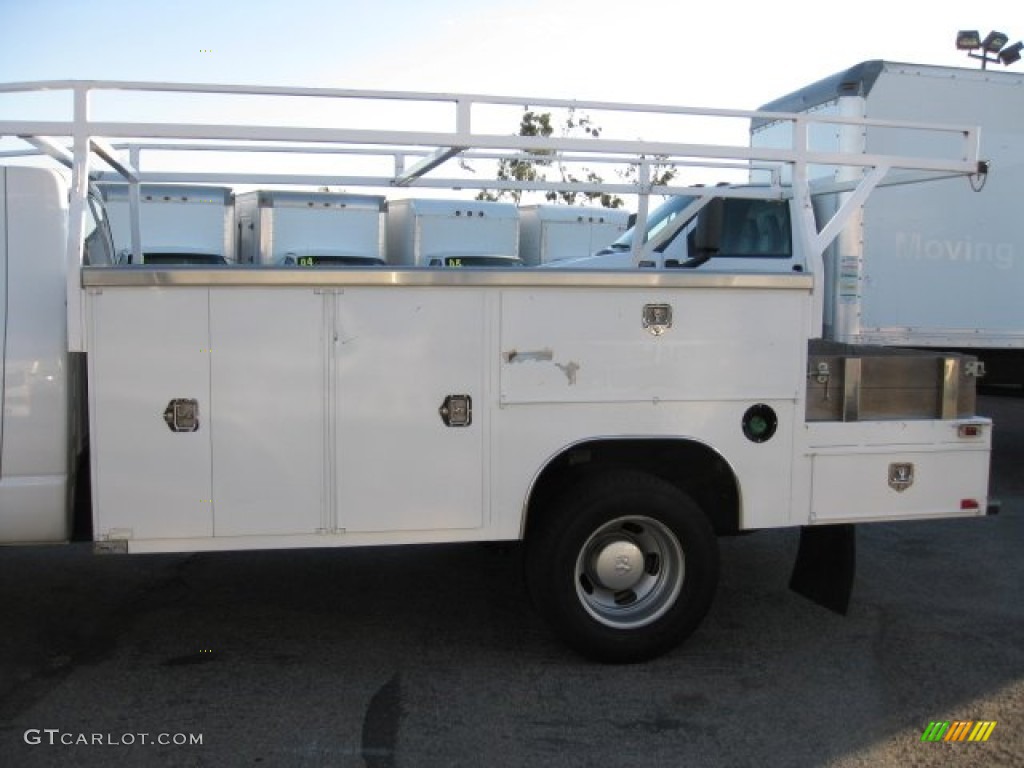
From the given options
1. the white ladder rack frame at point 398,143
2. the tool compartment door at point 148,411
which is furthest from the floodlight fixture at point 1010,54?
the tool compartment door at point 148,411

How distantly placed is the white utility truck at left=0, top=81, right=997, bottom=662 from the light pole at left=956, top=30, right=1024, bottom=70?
6132mm

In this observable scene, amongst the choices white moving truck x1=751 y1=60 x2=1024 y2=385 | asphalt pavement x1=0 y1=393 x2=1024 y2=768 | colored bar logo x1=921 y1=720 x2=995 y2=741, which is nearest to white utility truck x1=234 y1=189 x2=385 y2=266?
white moving truck x1=751 y1=60 x2=1024 y2=385

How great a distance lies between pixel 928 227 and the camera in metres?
8.45

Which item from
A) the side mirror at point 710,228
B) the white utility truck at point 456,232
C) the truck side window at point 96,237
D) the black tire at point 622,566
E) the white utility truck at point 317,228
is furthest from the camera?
the white utility truck at point 456,232

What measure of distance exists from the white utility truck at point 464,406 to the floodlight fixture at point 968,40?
6.17 metres

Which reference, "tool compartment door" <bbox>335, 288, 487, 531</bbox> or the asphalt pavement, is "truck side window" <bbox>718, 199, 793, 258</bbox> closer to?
the asphalt pavement

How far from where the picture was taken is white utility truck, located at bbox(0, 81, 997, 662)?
402cm

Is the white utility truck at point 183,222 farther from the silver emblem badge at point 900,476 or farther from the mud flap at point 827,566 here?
the silver emblem badge at point 900,476

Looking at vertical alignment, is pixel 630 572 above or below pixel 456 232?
below

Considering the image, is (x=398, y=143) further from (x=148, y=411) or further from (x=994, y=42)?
(x=994, y=42)

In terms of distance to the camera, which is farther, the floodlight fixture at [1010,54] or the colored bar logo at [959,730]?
the floodlight fixture at [1010,54]

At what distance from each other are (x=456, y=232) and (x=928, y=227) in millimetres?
→ 5635

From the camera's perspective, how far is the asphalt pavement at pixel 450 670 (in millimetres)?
3764

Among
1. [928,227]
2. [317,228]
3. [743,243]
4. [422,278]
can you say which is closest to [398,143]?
[422,278]
